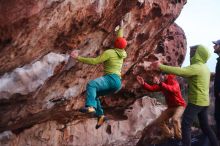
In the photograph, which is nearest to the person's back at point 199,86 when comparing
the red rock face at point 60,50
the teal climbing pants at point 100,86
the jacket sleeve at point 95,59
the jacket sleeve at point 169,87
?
the jacket sleeve at point 169,87

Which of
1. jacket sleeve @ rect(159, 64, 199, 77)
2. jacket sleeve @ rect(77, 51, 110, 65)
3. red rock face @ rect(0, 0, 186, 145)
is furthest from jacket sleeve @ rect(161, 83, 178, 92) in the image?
jacket sleeve @ rect(77, 51, 110, 65)

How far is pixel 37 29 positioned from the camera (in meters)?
9.00

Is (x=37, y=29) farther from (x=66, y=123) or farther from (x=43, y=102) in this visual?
(x=66, y=123)

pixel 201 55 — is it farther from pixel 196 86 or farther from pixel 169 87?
pixel 169 87

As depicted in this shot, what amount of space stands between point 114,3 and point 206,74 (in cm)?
304

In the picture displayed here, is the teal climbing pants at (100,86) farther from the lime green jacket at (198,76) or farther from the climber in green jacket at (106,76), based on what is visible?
the lime green jacket at (198,76)

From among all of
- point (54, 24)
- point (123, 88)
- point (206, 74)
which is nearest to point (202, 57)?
point (206, 74)

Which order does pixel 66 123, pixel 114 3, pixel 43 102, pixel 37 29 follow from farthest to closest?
pixel 66 123 → pixel 43 102 → pixel 114 3 → pixel 37 29

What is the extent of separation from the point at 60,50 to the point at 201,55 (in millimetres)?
3596

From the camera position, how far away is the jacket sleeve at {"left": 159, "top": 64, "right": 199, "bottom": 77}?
9.16 m

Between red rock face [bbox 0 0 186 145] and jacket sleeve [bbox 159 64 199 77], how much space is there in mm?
2332

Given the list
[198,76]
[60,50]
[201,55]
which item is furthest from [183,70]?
[60,50]

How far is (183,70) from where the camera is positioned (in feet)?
30.2

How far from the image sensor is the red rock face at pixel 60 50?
A: 880 centimetres
